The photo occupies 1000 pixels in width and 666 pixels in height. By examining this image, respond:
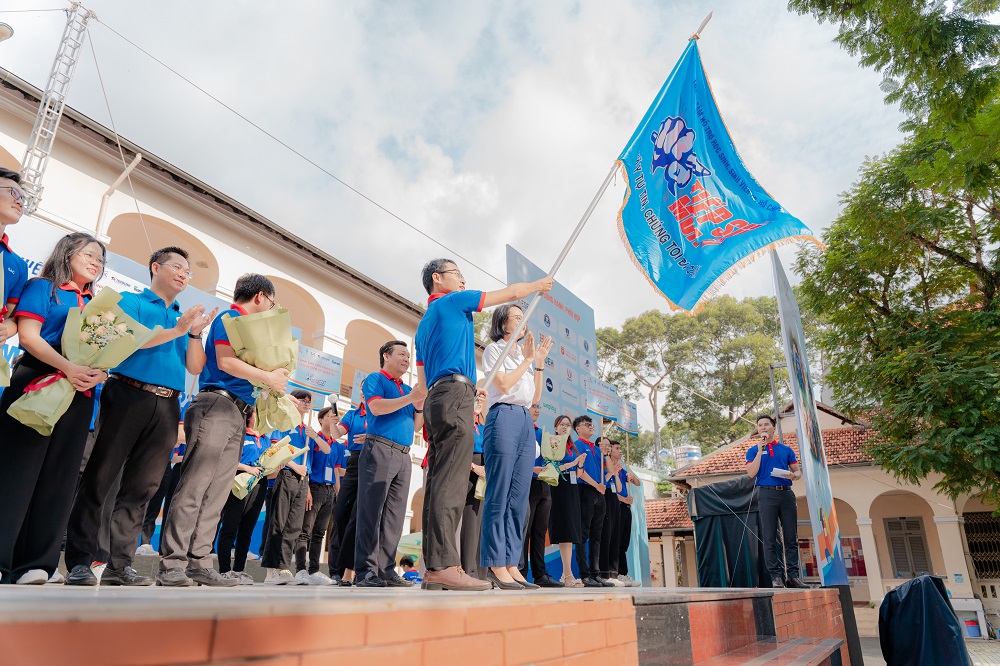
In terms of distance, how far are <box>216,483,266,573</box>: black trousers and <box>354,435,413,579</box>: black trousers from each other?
2.13 m

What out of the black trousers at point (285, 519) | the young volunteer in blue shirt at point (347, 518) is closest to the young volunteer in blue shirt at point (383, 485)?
the young volunteer in blue shirt at point (347, 518)

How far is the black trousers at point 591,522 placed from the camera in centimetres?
661

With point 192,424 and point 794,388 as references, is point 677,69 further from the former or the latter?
point 192,424

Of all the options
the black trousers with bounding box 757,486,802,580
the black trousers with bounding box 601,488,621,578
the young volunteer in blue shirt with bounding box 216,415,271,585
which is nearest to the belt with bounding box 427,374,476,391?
the young volunteer in blue shirt with bounding box 216,415,271,585

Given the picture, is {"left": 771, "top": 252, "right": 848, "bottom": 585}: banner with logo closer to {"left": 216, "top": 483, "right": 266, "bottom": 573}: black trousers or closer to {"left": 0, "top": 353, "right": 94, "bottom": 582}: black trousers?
{"left": 216, "top": 483, "right": 266, "bottom": 573}: black trousers

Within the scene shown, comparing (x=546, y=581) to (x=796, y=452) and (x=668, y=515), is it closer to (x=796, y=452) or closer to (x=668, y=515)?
(x=796, y=452)

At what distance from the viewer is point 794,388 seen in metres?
6.23

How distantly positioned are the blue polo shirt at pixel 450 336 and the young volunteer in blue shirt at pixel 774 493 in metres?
5.30

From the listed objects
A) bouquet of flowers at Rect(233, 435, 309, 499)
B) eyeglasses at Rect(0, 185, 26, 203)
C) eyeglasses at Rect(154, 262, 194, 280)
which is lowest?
bouquet of flowers at Rect(233, 435, 309, 499)

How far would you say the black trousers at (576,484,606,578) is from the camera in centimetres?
661

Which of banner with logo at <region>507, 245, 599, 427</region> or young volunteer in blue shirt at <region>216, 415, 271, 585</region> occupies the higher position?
banner with logo at <region>507, 245, 599, 427</region>

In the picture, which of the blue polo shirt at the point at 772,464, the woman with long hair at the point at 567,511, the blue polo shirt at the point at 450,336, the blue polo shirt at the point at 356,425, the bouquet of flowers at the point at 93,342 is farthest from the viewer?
the blue polo shirt at the point at 772,464

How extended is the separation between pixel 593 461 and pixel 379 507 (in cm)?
349

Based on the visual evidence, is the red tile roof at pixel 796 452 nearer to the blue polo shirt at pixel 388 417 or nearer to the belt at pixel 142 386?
the blue polo shirt at pixel 388 417
